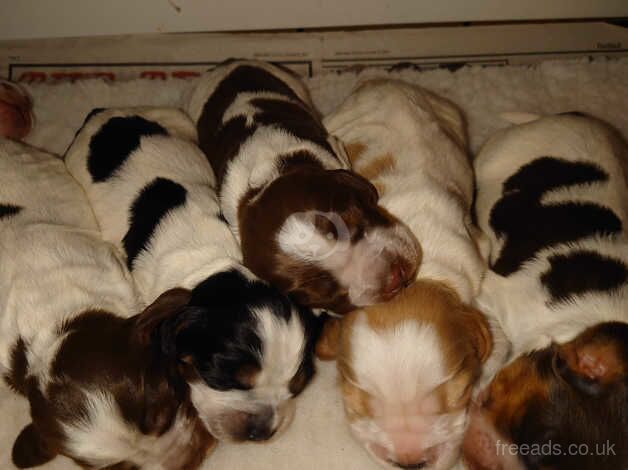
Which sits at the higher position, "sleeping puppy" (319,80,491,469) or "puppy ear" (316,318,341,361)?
"sleeping puppy" (319,80,491,469)

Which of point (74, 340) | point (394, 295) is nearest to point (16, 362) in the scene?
point (74, 340)

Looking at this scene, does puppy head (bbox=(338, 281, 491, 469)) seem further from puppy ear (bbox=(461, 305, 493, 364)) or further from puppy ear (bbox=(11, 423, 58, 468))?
puppy ear (bbox=(11, 423, 58, 468))

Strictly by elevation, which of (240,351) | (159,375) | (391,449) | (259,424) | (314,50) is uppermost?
(314,50)

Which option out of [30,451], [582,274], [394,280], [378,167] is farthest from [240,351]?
[582,274]

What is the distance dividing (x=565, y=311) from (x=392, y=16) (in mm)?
2284

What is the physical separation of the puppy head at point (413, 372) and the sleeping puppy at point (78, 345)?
0.69 m

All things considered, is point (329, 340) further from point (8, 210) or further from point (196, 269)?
point (8, 210)

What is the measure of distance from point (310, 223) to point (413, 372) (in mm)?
651

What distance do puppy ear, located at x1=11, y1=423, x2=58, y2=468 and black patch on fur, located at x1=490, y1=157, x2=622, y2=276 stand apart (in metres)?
1.97

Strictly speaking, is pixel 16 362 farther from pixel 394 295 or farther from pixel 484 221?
pixel 484 221

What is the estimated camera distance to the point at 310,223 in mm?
2529

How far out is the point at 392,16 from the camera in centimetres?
420

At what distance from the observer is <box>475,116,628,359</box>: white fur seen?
105 inches

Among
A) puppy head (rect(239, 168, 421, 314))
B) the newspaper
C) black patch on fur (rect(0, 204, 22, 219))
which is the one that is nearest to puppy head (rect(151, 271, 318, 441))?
puppy head (rect(239, 168, 421, 314))
